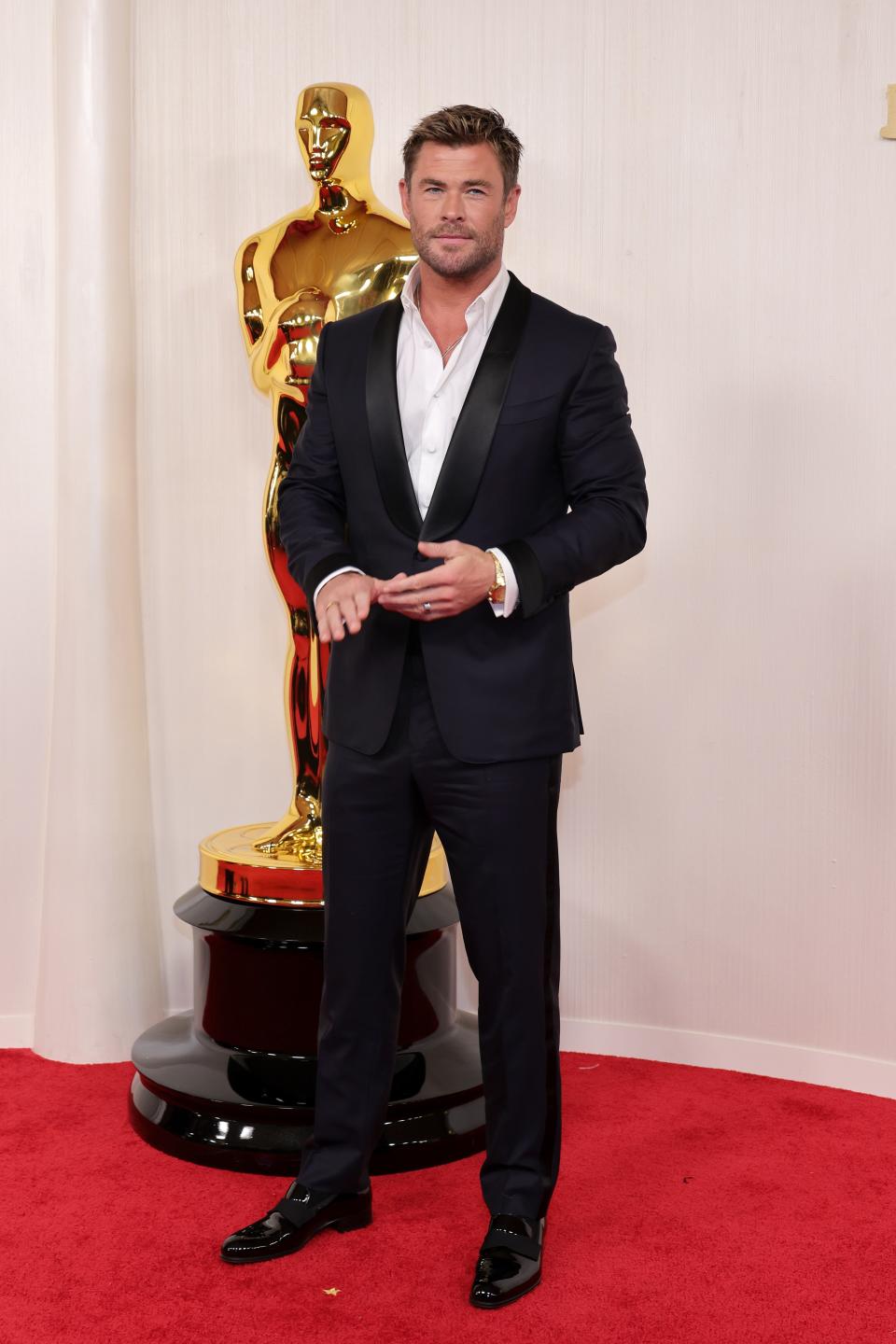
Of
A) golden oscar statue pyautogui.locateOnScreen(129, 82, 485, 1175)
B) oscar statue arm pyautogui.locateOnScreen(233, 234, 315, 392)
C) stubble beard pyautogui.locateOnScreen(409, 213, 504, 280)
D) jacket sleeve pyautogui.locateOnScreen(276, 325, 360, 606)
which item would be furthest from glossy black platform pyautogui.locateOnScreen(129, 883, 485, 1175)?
stubble beard pyautogui.locateOnScreen(409, 213, 504, 280)

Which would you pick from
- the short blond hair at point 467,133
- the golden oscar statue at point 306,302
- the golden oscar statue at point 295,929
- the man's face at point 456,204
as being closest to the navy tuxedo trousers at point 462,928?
the golden oscar statue at point 295,929

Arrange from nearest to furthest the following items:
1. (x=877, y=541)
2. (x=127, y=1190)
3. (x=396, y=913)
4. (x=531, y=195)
→ 1. (x=396, y=913)
2. (x=127, y=1190)
3. (x=877, y=541)
4. (x=531, y=195)

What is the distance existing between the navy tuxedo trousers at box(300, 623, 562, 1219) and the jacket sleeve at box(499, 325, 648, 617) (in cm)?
26

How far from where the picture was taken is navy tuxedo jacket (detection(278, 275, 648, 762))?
82.7 inches

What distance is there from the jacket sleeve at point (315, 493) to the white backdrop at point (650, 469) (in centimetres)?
108

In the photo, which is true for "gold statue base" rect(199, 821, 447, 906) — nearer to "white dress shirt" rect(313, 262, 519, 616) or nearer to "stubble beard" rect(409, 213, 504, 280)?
"white dress shirt" rect(313, 262, 519, 616)

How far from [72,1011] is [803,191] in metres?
2.44

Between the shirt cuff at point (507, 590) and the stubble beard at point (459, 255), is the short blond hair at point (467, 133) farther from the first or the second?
the shirt cuff at point (507, 590)

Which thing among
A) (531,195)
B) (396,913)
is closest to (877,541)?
(531,195)

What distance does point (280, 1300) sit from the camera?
203 cm

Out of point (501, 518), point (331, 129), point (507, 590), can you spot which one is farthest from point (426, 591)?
point (331, 129)

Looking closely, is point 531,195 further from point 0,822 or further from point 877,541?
point 0,822

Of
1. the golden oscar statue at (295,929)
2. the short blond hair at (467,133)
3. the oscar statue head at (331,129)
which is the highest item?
the oscar statue head at (331,129)

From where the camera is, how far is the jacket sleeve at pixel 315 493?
2205mm
